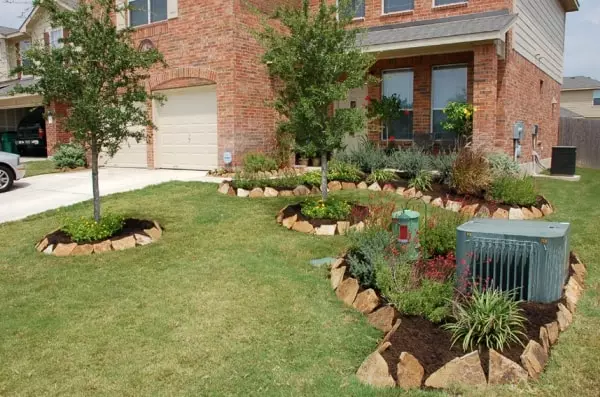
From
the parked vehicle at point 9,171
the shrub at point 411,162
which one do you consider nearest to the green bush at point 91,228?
the shrub at point 411,162

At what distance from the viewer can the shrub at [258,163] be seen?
470 inches

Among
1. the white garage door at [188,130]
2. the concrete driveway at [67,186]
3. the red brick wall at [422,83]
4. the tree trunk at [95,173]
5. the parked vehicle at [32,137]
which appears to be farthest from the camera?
the parked vehicle at [32,137]

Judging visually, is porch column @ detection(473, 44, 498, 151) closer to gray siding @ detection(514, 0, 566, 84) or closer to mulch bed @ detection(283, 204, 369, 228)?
gray siding @ detection(514, 0, 566, 84)

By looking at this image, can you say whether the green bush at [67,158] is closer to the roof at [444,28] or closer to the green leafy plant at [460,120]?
the roof at [444,28]

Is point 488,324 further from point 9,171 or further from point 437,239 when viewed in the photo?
point 9,171

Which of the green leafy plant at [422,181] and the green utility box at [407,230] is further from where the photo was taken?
the green leafy plant at [422,181]

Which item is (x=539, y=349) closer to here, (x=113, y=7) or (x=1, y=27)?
(x=113, y=7)

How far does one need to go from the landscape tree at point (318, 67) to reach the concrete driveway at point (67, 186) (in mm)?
4705

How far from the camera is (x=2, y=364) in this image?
12.6ft

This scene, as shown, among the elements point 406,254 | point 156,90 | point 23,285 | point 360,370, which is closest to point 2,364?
point 23,285

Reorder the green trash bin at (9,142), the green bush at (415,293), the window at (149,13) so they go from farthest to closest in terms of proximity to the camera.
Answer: the green trash bin at (9,142) → the window at (149,13) → the green bush at (415,293)

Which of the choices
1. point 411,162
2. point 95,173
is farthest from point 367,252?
point 411,162

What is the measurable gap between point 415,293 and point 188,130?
37.4 feet

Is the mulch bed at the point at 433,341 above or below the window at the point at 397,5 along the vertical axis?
below
